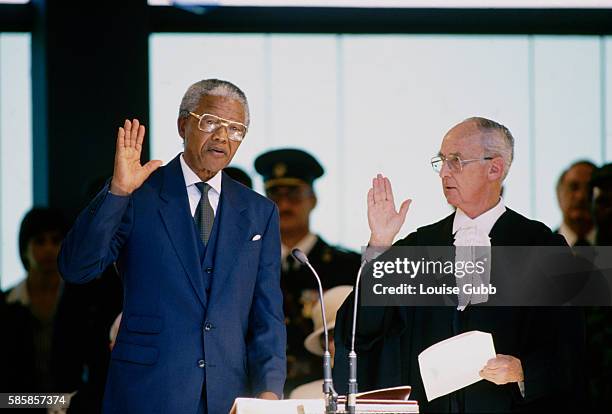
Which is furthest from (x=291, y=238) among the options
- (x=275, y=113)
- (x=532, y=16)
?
(x=532, y=16)

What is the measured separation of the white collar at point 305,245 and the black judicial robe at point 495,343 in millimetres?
1255

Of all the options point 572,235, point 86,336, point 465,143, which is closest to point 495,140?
point 465,143

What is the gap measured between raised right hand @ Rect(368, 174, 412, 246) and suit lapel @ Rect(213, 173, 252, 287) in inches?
19.2

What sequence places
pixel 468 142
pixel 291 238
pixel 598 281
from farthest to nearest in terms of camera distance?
pixel 291 238
pixel 598 281
pixel 468 142

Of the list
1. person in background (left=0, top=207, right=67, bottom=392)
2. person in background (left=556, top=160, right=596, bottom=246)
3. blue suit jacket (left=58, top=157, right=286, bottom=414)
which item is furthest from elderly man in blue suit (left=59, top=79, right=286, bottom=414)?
person in background (left=556, top=160, right=596, bottom=246)

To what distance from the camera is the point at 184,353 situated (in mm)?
4059

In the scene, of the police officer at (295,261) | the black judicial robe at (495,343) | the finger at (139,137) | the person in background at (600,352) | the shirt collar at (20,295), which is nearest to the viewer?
the finger at (139,137)

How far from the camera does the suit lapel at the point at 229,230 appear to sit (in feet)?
13.5

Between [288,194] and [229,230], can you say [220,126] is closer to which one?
[229,230]

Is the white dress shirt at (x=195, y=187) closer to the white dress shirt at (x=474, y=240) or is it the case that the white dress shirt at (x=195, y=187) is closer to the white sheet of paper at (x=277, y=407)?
the white sheet of paper at (x=277, y=407)

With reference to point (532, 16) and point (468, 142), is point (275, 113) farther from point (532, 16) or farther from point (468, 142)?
point (468, 142)

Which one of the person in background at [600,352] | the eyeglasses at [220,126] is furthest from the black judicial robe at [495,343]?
the eyeglasses at [220,126]

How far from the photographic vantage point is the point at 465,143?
15.5 feet

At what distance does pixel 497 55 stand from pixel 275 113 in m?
1.22
